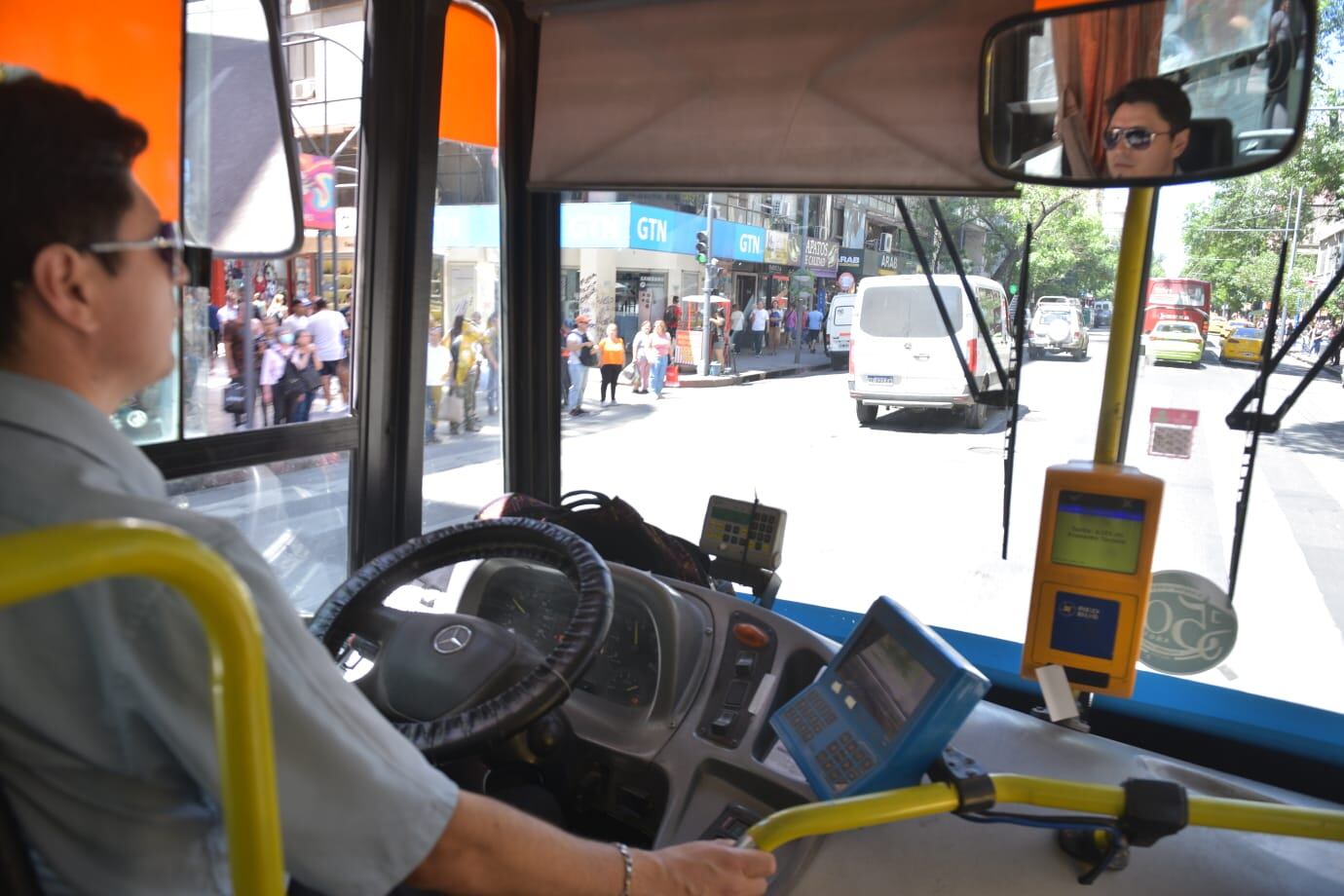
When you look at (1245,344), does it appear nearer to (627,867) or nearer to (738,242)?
(738,242)

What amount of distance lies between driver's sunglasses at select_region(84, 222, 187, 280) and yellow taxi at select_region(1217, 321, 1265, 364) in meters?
1.82

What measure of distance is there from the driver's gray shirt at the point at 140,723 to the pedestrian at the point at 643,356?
2072 millimetres

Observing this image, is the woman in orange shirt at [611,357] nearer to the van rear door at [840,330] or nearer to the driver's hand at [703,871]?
the van rear door at [840,330]

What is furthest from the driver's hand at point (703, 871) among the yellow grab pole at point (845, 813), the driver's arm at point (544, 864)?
the yellow grab pole at point (845, 813)

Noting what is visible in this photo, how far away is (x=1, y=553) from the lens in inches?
22.3

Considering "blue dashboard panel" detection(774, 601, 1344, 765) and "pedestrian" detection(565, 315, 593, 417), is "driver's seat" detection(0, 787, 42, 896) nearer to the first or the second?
"blue dashboard panel" detection(774, 601, 1344, 765)

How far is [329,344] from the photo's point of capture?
8.92 feet

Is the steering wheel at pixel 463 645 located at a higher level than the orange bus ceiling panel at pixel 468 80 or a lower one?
lower

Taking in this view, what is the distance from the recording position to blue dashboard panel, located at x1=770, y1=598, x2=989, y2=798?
145cm

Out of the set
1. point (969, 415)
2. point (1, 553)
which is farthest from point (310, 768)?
point (969, 415)

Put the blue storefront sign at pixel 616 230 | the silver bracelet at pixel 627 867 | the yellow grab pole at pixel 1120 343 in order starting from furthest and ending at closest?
the blue storefront sign at pixel 616 230 → the yellow grab pole at pixel 1120 343 → the silver bracelet at pixel 627 867

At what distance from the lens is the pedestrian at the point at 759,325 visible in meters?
2.61

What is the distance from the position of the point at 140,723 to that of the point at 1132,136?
69.5 inches

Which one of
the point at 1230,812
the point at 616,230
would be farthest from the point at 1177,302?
the point at 616,230
